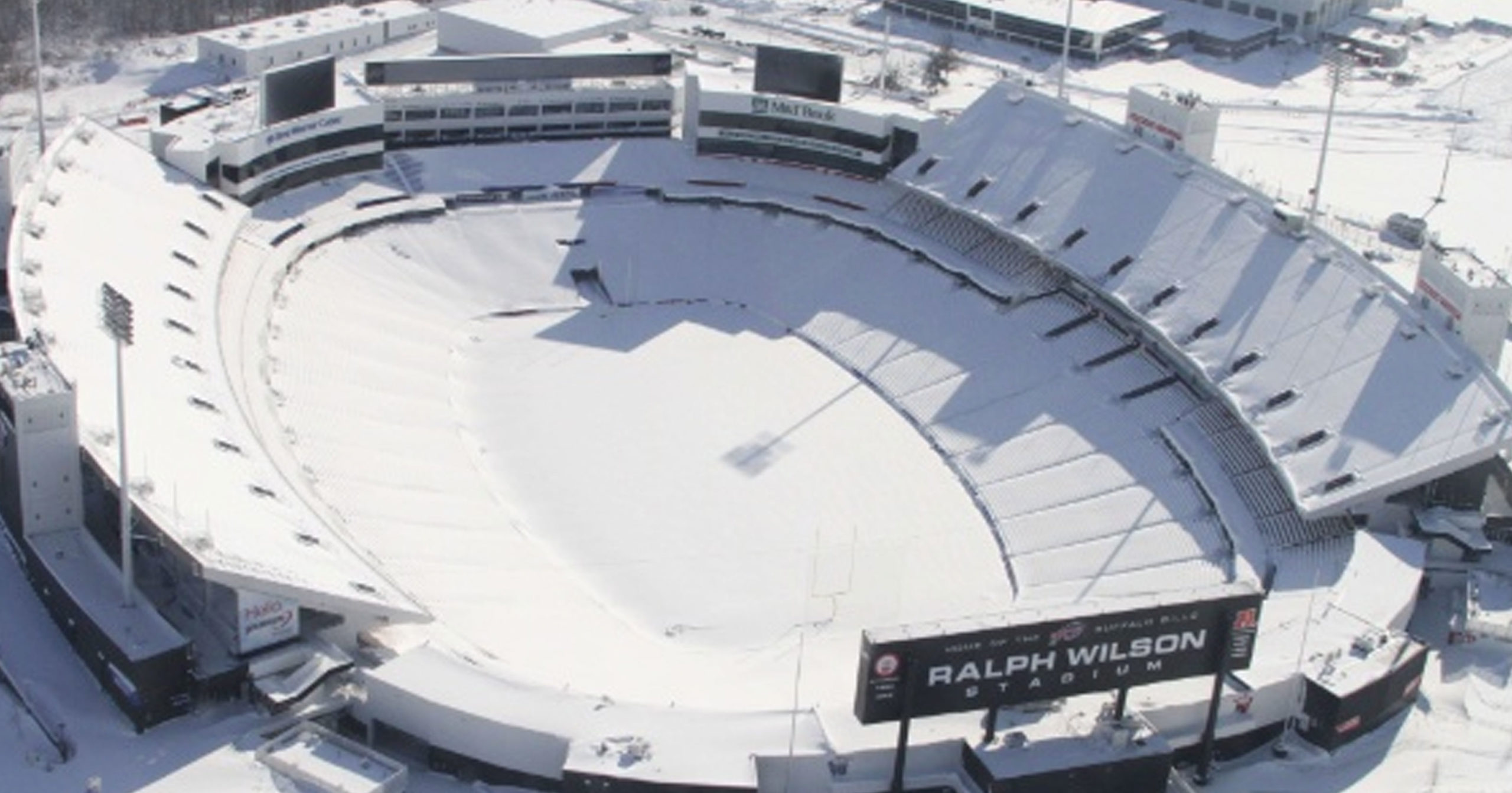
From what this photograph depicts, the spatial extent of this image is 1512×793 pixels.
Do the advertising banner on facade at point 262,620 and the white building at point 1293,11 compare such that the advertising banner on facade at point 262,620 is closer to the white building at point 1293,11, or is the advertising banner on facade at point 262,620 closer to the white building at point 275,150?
the white building at point 275,150

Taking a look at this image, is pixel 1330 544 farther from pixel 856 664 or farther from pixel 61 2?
pixel 61 2

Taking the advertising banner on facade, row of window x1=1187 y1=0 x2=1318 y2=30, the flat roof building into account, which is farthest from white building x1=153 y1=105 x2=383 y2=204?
row of window x1=1187 y1=0 x2=1318 y2=30

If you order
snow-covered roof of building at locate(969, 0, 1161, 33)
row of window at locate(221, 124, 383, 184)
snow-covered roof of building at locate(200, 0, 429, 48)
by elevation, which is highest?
snow-covered roof of building at locate(969, 0, 1161, 33)

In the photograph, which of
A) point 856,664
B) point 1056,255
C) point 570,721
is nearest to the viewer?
point 570,721

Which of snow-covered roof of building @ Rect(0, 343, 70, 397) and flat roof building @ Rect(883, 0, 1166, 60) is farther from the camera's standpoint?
flat roof building @ Rect(883, 0, 1166, 60)

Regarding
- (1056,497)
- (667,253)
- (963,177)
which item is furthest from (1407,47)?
(1056,497)

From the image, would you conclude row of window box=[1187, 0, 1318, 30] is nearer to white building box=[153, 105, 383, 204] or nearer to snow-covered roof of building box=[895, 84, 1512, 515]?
snow-covered roof of building box=[895, 84, 1512, 515]

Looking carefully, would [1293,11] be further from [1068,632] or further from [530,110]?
[1068,632]
